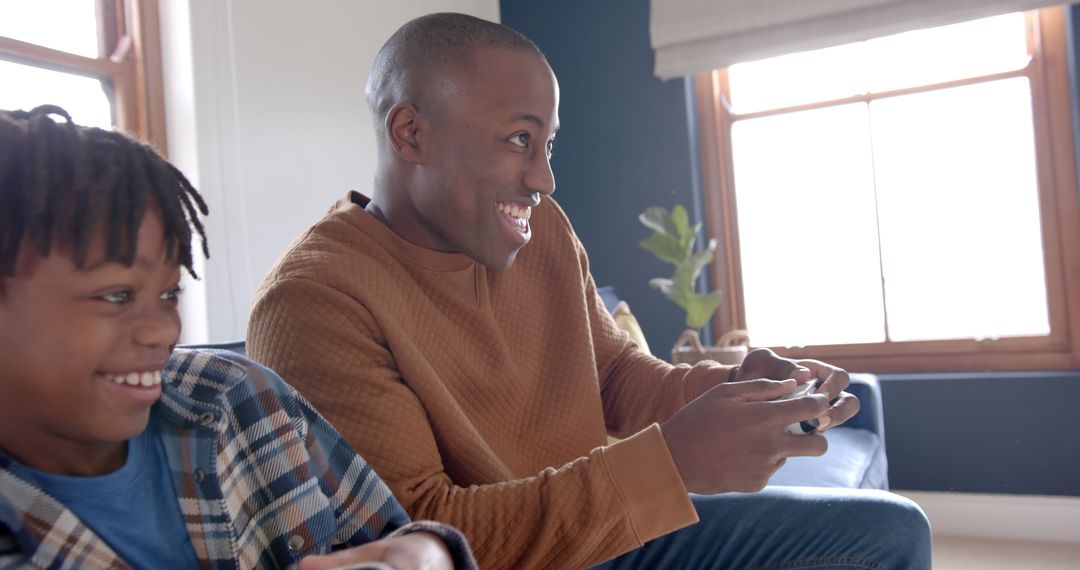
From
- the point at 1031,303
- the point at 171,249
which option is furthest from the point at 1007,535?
the point at 171,249

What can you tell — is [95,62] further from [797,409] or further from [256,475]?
[797,409]


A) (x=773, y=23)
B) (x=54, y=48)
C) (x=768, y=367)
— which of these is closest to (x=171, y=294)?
(x=768, y=367)

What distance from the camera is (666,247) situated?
10.3ft

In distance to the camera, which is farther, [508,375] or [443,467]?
[508,375]

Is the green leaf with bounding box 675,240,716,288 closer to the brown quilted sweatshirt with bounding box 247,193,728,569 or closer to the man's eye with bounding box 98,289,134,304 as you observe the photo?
the brown quilted sweatshirt with bounding box 247,193,728,569

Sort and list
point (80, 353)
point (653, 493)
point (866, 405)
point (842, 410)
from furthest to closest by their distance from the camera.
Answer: point (866, 405)
point (842, 410)
point (653, 493)
point (80, 353)

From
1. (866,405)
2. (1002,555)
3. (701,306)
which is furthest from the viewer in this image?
(701,306)

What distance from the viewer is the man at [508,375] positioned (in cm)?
97

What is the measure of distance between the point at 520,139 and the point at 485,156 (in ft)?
0.20

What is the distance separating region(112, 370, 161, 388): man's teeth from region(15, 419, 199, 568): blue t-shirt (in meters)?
0.07

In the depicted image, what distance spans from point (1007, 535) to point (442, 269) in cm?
253

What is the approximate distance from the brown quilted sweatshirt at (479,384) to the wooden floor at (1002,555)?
5.86ft

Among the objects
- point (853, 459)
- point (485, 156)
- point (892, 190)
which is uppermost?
point (892, 190)

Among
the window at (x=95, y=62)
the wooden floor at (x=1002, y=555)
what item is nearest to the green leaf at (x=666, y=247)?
the wooden floor at (x=1002, y=555)
